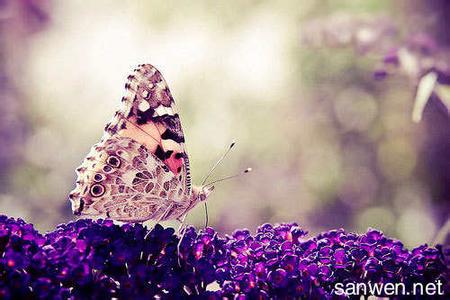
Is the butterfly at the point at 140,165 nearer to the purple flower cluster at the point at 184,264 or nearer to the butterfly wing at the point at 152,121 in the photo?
the butterfly wing at the point at 152,121

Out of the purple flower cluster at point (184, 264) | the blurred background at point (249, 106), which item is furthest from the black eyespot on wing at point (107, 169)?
the blurred background at point (249, 106)

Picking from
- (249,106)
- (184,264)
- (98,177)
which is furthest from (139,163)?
(249,106)

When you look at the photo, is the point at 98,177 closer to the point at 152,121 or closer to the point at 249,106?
the point at 152,121

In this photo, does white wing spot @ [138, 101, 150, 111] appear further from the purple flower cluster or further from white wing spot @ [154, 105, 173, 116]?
the purple flower cluster

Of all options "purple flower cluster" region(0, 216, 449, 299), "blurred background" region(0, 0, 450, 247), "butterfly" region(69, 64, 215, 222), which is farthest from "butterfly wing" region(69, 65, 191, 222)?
"blurred background" region(0, 0, 450, 247)

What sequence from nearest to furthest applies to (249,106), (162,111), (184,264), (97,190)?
(184,264), (97,190), (162,111), (249,106)

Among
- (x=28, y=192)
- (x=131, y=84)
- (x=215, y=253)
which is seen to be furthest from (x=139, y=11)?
(x=215, y=253)

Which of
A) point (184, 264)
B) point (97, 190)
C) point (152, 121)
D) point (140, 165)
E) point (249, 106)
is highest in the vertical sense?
point (249, 106)
